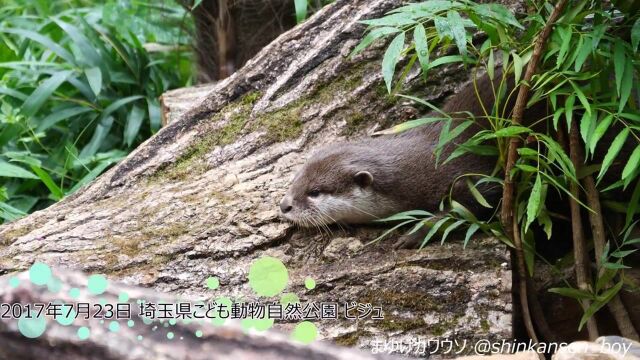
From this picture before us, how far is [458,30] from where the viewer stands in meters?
3.06

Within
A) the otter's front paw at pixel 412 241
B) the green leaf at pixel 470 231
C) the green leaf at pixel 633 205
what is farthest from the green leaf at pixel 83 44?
the green leaf at pixel 633 205

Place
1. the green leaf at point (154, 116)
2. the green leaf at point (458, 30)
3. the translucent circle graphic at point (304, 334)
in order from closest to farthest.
Result: the translucent circle graphic at point (304, 334) → the green leaf at point (458, 30) → the green leaf at point (154, 116)

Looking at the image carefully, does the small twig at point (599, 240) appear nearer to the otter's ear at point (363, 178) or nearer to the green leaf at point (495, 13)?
the green leaf at point (495, 13)

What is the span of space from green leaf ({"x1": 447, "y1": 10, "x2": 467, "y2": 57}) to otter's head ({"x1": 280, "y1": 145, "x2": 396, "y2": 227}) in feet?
3.28

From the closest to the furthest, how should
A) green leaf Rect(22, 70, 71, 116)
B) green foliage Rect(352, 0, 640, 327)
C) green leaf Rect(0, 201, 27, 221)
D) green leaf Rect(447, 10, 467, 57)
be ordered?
green leaf Rect(447, 10, 467, 57)
green foliage Rect(352, 0, 640, 327)
green leaf Rect(0, 201, 27, 221)
green leaf Rect(22, 70, 71, 116)

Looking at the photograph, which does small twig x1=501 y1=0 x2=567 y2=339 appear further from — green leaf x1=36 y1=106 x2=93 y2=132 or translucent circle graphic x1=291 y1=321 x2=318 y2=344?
green leaf x1=36 y1=106 x2=93 y2=132

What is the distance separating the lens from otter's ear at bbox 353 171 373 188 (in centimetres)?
392

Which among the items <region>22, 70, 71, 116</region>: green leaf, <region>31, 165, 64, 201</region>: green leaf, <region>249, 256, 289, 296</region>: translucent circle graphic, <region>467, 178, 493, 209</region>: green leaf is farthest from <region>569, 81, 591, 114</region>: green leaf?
<region>22, 70, 71, 116</region>: green leaf

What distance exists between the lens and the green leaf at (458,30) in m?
3.03

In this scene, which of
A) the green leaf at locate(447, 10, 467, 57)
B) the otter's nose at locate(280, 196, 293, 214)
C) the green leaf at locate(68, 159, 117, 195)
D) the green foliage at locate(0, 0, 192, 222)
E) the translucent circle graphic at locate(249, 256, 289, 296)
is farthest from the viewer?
the green foliage at locate(0, 0, 192, 222)

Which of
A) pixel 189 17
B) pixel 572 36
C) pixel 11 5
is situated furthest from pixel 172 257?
pixel 11 5

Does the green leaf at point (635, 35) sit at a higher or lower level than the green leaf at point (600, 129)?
higher

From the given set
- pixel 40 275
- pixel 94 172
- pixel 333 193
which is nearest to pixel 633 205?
pixel 333 193

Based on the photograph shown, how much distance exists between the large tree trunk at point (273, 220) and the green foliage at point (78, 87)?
55.7 inches
